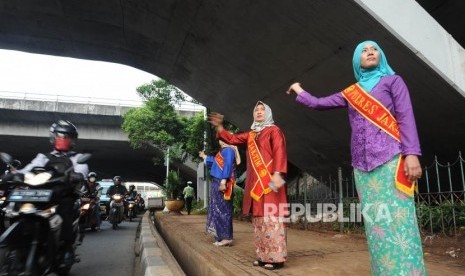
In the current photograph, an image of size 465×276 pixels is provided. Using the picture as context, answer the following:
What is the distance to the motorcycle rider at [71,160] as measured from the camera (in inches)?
139

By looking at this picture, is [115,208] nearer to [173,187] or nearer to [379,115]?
[173,187]

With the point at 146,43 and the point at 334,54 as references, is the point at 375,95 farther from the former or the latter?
the point at 146,43

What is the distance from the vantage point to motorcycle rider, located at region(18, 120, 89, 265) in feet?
11.6

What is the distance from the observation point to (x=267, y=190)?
3.60 m

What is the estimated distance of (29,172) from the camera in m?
3.31

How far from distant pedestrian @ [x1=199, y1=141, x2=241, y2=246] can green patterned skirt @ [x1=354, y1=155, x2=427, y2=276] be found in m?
3.00

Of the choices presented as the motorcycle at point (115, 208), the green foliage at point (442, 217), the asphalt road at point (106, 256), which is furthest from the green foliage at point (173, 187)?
the green foliage at point (442, 217)

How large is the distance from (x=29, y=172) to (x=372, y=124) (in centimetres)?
288

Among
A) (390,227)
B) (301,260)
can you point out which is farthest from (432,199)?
(390,227)

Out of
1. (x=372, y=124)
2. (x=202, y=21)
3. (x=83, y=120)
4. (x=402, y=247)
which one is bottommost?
(x=402, y=247)

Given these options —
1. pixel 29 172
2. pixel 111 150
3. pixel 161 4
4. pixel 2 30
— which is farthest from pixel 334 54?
pixel 111 150

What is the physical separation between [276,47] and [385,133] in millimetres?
4174

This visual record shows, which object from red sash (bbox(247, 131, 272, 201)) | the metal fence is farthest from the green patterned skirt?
the metal fence

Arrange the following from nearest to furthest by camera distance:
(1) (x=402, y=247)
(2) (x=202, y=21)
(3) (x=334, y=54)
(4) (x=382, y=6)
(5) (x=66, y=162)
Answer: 1. (1) (x=402, y=247)
2. (5) (x=66, y=162)
3. (4) (x=382, y=6)
4. (3) (x=334, y=54)
5. (2) (x=202, y=21)
